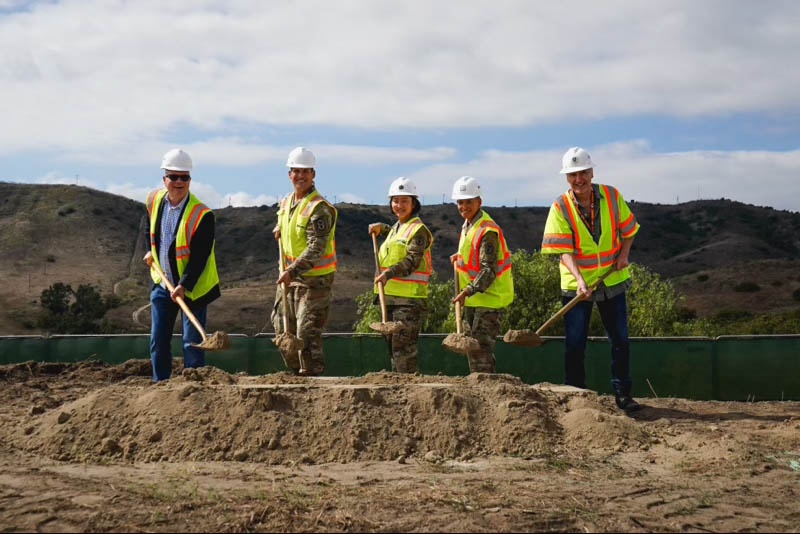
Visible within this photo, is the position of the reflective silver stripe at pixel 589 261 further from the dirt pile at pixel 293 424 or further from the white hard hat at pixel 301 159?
the white hard hat at pixel 301 159

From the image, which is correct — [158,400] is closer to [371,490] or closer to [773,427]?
[371,490]

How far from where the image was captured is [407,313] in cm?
890

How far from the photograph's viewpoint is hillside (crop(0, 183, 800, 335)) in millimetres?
40844

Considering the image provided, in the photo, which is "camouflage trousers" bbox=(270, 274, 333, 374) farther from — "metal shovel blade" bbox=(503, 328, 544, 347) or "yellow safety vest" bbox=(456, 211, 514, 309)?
"metal shovel blade" bbox=(503, 328, 544, 347)

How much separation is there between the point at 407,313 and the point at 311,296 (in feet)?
3.39

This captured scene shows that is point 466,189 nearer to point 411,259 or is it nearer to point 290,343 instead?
point 411,259

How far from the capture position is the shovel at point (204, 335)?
7602 millimetres

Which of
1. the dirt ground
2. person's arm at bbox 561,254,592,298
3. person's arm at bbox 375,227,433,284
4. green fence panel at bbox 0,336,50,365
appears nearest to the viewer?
the dirt ground

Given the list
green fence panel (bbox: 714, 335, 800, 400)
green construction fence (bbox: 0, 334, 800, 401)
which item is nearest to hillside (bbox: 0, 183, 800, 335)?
green construction fence (bbox: 0, 334, 800, 401)

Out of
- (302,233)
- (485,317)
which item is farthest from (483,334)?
(302,233)

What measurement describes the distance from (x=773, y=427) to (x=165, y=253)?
565cm

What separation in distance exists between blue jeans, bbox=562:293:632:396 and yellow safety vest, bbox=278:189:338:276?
2292 mm

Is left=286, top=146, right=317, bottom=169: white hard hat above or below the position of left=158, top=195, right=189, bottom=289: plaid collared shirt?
above

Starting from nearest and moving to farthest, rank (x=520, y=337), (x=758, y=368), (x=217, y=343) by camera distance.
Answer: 1. (x=217, y=343)
2. (x=520, y=337)
3. (x=758, y=368)
